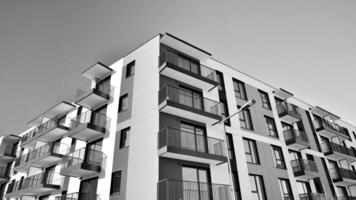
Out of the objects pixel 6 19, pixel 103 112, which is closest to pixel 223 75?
pixel 103 112

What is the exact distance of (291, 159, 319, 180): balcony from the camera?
→ 21578 mm

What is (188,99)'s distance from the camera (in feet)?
58.4

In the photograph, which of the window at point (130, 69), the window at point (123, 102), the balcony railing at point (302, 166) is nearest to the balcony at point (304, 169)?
the balcony railing at point (302, 166)

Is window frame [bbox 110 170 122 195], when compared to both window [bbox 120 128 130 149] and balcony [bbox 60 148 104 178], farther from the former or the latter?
window [bbox 120 128 130 149]

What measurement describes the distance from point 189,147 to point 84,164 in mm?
7161

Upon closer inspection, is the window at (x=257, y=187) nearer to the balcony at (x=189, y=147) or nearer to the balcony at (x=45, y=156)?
the balcony at (x=189, y=147)

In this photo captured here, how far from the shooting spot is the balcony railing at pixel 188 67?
1747cm

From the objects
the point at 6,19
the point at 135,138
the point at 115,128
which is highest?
the point at 6,19

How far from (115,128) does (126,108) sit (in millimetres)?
1655

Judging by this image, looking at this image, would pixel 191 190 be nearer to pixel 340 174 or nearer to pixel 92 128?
pixel 92 128

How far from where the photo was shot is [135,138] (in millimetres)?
15797

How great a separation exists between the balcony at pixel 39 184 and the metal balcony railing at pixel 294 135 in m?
20.8

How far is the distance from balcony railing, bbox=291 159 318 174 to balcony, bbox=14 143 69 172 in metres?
20.5

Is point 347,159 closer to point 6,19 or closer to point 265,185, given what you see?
point 265,185
